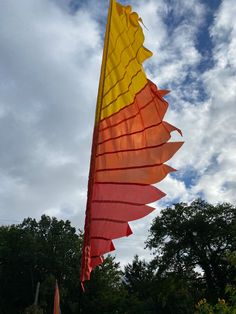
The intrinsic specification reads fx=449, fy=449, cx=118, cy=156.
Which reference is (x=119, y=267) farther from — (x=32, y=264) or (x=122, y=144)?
(x=122, y=144)

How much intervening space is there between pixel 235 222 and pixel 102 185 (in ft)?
139

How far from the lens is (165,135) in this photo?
460 centimetres

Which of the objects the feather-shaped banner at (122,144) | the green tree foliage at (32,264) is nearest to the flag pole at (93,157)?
the feather-shaped banner at (122,144)

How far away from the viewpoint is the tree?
43.8 metres

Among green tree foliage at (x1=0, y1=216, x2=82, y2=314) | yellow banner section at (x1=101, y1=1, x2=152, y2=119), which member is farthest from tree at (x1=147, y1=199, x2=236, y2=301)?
yellow banner section at (x1=101, y1=1, x2=152, y2=119)

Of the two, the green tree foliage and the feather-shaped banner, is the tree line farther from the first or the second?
the feather-shaped banner

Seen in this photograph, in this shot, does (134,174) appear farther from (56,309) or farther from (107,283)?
(107,283)

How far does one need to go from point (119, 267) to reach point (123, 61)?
159ft

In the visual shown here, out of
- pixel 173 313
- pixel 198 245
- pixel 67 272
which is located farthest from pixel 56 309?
pixel 173 313

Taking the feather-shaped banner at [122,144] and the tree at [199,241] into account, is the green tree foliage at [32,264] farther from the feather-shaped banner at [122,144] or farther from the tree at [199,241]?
the feather-shaped banner at [122,144]

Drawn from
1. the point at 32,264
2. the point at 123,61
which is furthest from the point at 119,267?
the point at 123,61

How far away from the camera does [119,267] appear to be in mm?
51562

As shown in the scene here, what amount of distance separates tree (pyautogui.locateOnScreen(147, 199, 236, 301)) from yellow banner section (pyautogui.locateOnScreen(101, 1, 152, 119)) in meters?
40.0

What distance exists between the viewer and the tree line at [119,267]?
146 feet
